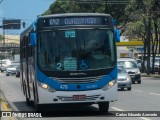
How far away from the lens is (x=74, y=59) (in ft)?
55.5

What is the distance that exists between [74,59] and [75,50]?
283 mm

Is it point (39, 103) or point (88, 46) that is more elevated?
point (88, 46)

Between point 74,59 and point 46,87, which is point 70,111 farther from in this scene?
point 74,59

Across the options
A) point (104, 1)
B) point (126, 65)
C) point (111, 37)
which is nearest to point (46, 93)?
point (111, 37)

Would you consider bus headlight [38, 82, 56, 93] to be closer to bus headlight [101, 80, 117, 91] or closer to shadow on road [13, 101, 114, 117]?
shadow on road [13, 101, 114, 117]

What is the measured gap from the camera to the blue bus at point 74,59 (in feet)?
54.9

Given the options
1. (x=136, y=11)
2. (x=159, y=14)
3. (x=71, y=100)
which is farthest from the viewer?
(x=136, y=11)

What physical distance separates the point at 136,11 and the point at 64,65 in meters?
40.0

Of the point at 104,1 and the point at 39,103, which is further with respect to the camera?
the point at 104,1

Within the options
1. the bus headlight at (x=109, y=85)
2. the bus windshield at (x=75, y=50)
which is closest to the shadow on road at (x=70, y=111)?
the bus headlight at (x=109, y=85)

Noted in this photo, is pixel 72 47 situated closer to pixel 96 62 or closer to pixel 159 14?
pixel 96 62

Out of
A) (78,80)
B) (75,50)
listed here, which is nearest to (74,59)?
(75,50)

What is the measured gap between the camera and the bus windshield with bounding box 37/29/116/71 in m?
16.9

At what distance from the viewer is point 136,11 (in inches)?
2207
